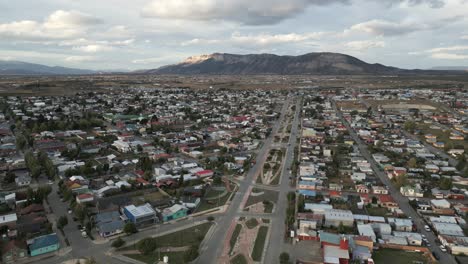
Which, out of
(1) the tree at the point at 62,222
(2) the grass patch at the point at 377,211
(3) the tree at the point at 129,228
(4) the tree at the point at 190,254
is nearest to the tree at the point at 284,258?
(4) the tree at the point at 190,254

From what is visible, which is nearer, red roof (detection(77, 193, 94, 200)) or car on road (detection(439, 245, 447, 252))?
car on road (detection(439, 245, 447, 252))

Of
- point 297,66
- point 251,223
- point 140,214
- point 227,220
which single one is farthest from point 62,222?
point 297,66

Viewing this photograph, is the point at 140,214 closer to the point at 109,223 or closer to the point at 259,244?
the point at 109,223

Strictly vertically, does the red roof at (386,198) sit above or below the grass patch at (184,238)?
above

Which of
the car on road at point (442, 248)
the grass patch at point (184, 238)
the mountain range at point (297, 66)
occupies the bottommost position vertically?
the car on road at point (442, 248)

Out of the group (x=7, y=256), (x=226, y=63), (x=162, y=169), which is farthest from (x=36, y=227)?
(x=226, y=63)

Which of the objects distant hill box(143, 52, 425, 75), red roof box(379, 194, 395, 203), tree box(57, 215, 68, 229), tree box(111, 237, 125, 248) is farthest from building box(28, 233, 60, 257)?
distant hill box(143, 52, 425, 75)

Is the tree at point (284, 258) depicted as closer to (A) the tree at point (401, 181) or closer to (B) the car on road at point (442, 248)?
(B) the car on road at point (442, 248)

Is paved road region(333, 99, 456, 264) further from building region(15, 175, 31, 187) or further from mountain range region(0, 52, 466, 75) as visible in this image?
mountain range region(0, 52, 466, 75)
